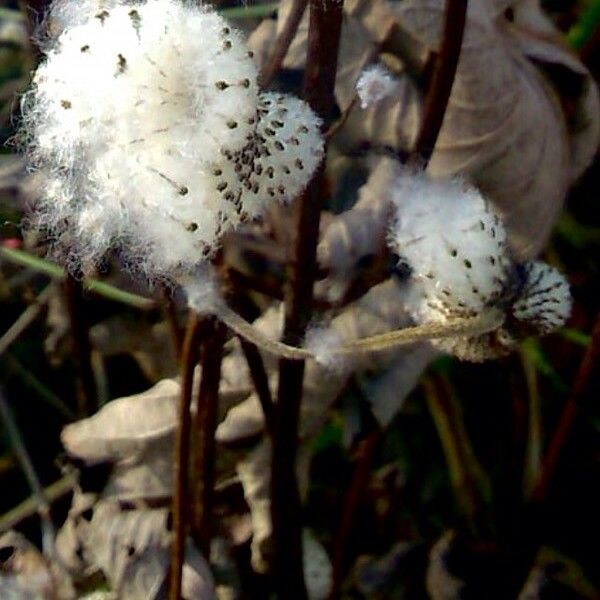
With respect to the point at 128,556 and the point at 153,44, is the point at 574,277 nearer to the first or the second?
the point at 128,556

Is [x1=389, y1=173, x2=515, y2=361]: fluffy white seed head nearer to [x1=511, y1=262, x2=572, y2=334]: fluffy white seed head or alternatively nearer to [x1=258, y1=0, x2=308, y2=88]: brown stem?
[x1=511, y1=262, x2=572, y2=334]: fluffy white seed head

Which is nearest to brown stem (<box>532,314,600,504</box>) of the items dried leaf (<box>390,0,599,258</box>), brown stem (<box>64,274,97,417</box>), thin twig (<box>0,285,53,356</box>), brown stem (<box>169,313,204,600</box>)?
dried leaf (<box>390,0,599,258</box>)

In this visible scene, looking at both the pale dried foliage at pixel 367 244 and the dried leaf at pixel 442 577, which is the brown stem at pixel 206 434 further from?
the dried leaf at pixel 442 577

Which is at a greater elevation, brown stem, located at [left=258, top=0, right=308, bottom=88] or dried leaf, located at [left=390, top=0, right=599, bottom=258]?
brown stem, located at [left=258, top=0, right=308, bottom=88]

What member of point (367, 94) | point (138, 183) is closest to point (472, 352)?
point (367, 94)

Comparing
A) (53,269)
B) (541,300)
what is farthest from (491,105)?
(53,269)

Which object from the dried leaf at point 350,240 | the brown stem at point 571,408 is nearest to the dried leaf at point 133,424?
the dried leaf at point 350,240
